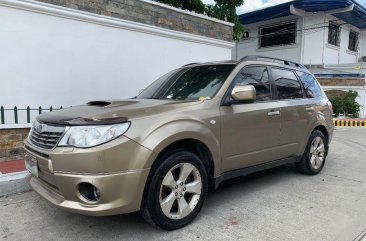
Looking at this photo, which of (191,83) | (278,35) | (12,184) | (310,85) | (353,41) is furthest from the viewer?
(353,41)

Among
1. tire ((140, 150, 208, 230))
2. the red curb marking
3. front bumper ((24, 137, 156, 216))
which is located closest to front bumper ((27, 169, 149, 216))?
front bumper ((24, 137, 156, 216))

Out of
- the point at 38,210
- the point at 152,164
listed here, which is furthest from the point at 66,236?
the point at 152,164

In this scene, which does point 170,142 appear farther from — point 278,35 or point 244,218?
point 278,35

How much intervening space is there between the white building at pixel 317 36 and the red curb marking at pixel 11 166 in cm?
1491

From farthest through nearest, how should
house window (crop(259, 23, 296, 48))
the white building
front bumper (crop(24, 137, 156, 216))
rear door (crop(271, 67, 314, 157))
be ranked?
house window (crop(259, 23, 296, 48)), the white building, rear door (crop(271, 67, 314, 157)), front bumper (crop(24, 137, 156, 216))

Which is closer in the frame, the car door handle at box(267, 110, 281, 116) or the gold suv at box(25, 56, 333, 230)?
the gold suv at box(25, 56, 333, 230)

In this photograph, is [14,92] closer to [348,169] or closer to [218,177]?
[218,177]

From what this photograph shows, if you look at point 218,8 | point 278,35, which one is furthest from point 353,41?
point 218,8

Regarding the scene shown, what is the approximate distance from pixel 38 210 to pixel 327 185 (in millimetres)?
3958

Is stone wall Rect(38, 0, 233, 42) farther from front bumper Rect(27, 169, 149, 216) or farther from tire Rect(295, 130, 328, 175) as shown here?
tire Rect(295, 130, 328, 175)

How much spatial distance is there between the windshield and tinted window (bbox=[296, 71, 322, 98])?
175 centimetres

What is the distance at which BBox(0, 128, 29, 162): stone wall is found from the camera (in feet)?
18.8

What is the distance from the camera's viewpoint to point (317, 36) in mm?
20125

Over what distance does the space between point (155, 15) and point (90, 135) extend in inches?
236
